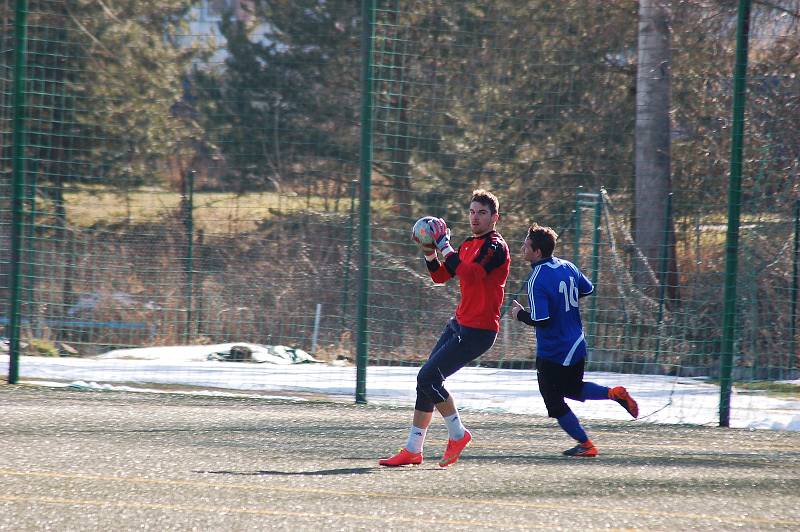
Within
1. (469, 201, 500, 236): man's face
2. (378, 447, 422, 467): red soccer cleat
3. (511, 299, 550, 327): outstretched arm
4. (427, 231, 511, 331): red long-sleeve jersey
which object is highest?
(469, 201, 500, 236): man's face

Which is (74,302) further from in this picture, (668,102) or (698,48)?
(698,48)

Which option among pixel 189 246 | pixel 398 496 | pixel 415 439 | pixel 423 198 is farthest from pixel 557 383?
pixel 423 198

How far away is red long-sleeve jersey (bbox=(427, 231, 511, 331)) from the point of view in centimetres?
637

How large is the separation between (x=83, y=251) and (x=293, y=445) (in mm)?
7113

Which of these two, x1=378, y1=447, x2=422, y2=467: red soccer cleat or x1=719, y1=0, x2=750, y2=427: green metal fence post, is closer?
x1=378, y1=447, x2=422, y2=467: red soccer cleat

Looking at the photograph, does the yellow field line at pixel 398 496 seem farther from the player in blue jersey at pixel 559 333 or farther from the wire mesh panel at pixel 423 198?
the wire mesh panel at pixel 423 198

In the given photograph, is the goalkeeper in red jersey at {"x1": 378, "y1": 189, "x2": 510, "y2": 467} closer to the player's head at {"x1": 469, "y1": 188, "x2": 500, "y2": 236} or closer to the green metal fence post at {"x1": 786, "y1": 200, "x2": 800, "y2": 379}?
the player's head at {"x1": 469, "y1": 188, "x2": 500, "y2": 236}

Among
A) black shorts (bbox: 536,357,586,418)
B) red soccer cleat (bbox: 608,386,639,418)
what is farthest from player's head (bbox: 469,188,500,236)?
red soccer cleat (bbox: 608,386,639,418)

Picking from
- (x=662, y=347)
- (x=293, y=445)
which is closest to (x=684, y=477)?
(x=293, y=445)

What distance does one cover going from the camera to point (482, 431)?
26.8 ft

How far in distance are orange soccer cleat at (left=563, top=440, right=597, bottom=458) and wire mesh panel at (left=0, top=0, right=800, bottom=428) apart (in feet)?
8.29

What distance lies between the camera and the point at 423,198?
14172mm

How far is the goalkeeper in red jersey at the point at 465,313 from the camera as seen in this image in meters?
6.38

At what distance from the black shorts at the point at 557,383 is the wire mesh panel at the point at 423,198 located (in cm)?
268
